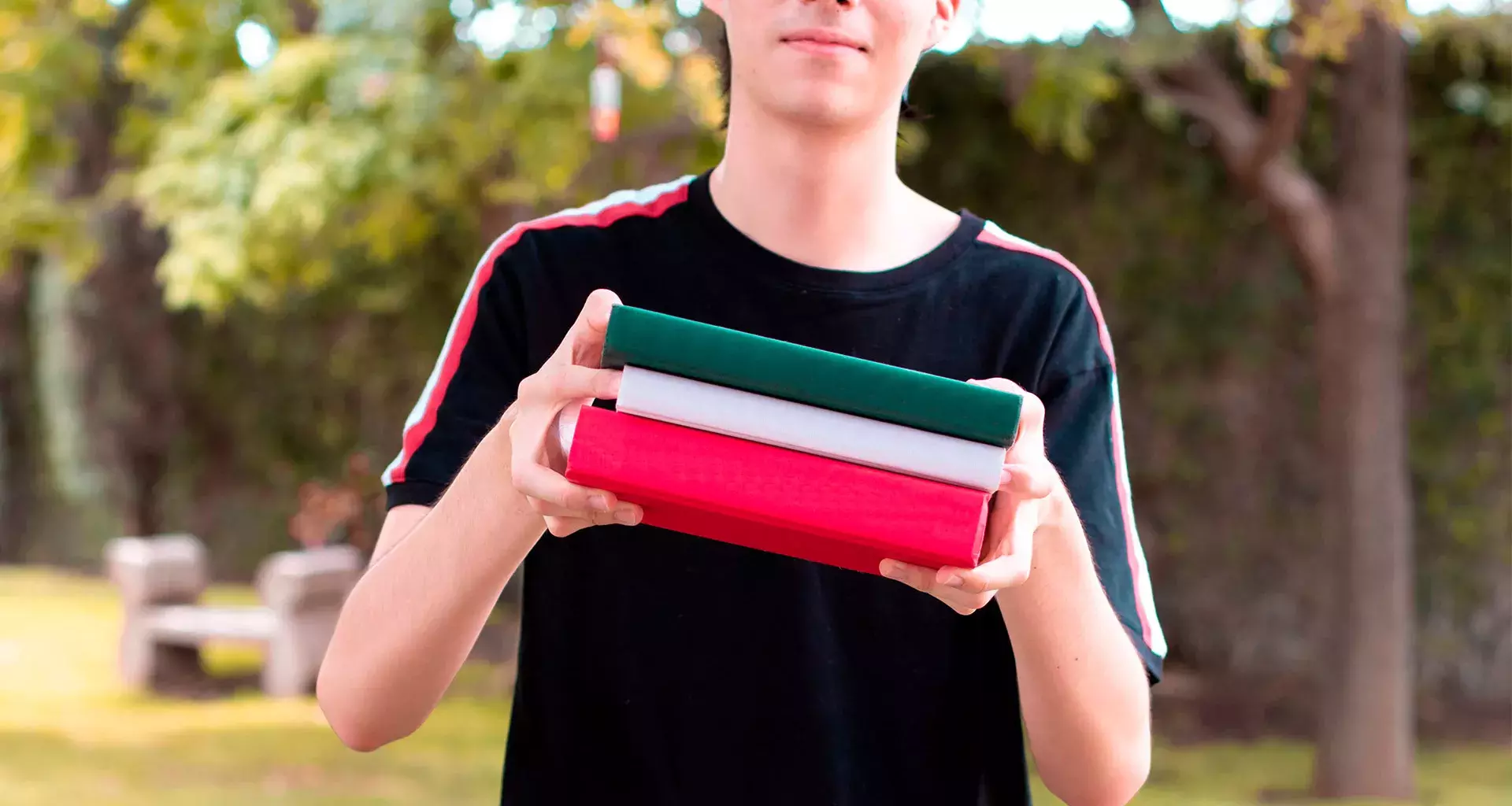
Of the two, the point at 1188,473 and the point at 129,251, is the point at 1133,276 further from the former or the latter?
the point at 129,251

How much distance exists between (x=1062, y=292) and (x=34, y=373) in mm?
12070

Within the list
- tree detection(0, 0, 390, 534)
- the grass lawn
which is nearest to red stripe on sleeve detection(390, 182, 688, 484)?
the grass lawn

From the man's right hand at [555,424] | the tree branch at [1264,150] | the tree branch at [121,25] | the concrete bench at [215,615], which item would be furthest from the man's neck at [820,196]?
the tree branch at [121,25]

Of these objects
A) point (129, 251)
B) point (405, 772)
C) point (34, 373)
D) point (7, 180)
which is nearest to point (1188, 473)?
point (405, 772)

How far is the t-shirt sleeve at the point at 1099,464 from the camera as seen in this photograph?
4.60 ft

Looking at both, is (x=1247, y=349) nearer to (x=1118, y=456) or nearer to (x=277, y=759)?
(x=277, y=759)

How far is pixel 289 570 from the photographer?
7453 mm

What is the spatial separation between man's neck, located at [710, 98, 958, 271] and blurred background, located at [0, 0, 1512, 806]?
3324 millimetres

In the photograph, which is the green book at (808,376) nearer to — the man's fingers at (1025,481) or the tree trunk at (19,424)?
the man's fingers at (1025,481)

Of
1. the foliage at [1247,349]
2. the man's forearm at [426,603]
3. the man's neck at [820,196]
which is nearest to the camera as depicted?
the man's forearm at [426,603]

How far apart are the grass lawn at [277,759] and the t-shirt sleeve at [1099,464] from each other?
4871 millimetres

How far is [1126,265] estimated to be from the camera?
7.50 meters

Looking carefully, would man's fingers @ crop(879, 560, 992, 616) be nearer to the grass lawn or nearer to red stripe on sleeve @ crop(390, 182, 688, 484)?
red stripe on sleeve @ crop(390, 182, 688, 484)

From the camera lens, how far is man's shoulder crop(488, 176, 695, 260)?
4.78 ft
